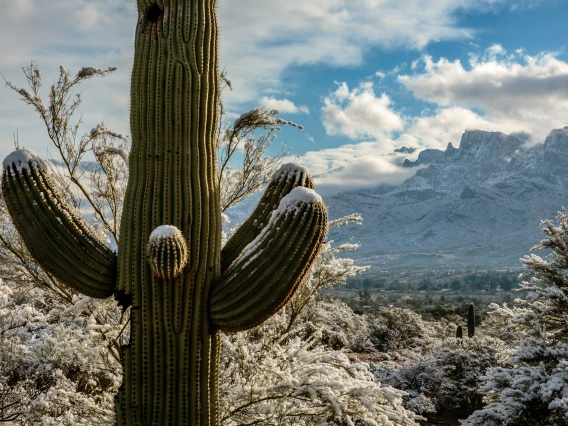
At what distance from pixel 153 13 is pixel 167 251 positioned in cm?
181

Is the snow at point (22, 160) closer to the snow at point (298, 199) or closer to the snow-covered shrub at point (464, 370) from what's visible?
the snow at point (298, 199)

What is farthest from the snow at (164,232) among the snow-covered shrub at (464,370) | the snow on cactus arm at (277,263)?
the snow-covered shrub at (464,370)

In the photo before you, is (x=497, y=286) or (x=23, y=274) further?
(x=497, y=286)

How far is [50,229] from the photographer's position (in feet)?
11.0

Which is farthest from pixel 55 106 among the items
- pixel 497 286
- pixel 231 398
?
pixel 497 286

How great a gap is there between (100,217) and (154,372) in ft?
13.9

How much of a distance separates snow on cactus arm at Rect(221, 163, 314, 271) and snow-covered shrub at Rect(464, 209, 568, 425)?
5.17 metres

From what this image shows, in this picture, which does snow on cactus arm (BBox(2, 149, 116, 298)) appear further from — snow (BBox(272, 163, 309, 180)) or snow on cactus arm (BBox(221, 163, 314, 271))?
snow (BBox(272, 163, 309, 180))

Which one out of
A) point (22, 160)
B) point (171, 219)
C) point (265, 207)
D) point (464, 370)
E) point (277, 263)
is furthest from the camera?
point (464, 370)

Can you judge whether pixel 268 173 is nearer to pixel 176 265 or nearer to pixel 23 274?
pixel 23 274

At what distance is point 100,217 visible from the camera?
700cm

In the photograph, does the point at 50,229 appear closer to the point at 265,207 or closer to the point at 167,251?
the point at 167,251

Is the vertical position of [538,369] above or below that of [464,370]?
above

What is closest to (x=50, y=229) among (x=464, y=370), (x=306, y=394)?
(x=306, y=394)
